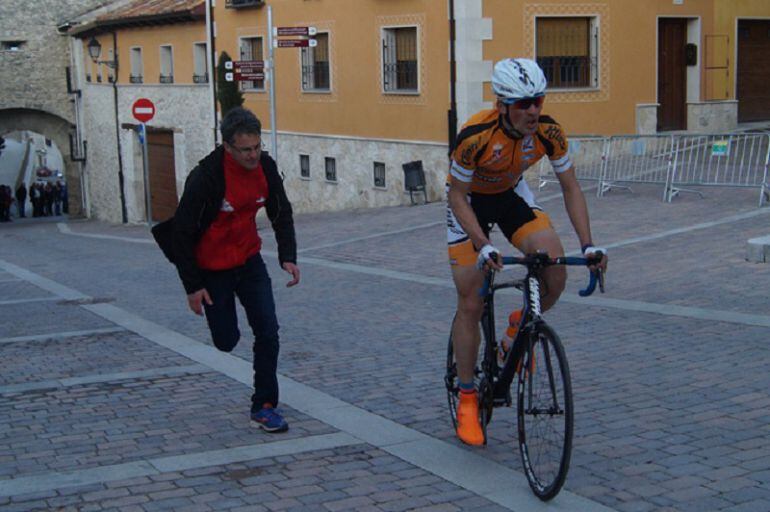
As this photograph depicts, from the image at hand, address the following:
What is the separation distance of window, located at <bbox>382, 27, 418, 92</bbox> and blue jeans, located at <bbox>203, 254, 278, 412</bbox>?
16794 mm

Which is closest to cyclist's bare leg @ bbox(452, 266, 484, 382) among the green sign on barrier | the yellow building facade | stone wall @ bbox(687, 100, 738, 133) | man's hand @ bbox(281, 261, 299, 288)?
man's hand @ bbox(281, 261, 299, 288)

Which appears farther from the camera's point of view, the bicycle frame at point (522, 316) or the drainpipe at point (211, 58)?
the drainpipe at point (211, 58)

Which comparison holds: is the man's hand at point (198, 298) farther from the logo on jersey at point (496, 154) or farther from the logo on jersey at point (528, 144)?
the logo on jersey at point (528, 144)

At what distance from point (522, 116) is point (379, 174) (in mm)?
19115

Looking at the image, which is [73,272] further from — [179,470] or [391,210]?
[179,470]

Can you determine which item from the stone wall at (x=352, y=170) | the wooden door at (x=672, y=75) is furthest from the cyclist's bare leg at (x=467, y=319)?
the wooden door at (x=672, y=75)

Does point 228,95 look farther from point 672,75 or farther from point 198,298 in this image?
point 198,298

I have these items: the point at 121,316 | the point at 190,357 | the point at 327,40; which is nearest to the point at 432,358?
the point at 190,357

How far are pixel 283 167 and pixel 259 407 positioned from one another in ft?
74.8

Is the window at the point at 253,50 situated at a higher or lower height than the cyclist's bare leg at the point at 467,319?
higher

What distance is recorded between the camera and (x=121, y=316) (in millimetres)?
10336

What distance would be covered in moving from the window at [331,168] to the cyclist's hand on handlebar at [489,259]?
2125 cm

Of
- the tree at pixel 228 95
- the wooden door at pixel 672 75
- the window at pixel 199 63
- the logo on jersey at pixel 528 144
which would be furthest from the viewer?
the window at pixel 199 63

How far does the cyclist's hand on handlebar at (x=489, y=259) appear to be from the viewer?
4610 millimetres
